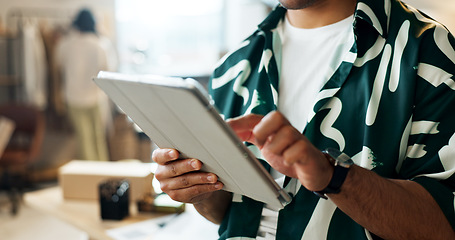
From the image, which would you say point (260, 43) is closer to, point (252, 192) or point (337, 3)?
point (337, 3)

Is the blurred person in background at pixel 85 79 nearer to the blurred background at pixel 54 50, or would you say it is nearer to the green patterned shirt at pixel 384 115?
the blurred background at pixel 54 50

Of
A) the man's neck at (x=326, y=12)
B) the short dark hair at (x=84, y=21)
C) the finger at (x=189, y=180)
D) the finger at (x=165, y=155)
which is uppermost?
the man's neck at (x=326, y=12)

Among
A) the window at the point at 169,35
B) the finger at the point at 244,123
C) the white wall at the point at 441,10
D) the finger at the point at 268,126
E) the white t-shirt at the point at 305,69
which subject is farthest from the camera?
the window at the point at 169,35

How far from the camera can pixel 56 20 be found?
5234 millimetres

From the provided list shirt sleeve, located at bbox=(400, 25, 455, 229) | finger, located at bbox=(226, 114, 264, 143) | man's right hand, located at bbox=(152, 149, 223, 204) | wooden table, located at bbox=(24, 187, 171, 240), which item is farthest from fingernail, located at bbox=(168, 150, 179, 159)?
wooden table, located at bbox=(24, 187, 171, 240)

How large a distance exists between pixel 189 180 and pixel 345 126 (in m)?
0.34

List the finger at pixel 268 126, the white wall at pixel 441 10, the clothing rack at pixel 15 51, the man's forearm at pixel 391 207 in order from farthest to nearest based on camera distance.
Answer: the clothing rack at pixel 15 51 < the white wall at pixel 441 10 < the man's forearm at pixel 391 207 < the finger at pixel 268 126

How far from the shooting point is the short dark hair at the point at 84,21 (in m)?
4.32

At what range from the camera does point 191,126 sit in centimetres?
76

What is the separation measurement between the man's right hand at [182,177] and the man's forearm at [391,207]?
0.82 ft

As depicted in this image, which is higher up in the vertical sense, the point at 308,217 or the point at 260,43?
the point at 260,43

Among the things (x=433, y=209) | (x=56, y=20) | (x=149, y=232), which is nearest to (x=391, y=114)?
(x=433, y=209)

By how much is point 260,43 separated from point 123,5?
210 inches

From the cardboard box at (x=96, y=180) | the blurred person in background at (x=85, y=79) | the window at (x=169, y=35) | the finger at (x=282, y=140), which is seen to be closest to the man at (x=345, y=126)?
the finger at (x=282, y=140)
